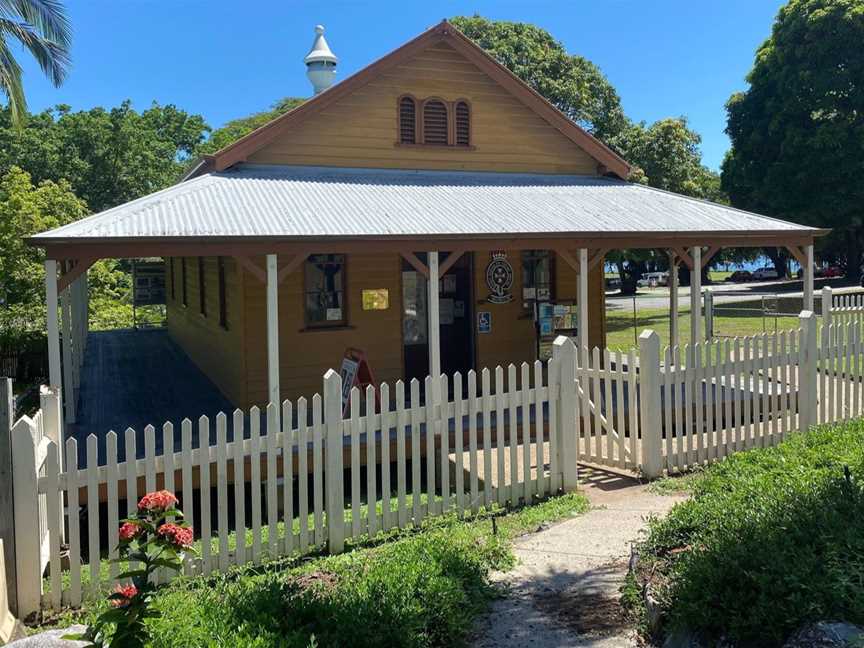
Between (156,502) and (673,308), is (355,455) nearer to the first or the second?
(156,502)

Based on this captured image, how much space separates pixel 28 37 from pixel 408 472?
51.4 ft

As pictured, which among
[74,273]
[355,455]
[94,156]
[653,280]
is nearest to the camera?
[355,455]

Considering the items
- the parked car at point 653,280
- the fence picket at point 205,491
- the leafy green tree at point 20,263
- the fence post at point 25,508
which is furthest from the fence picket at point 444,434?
the parked car at point 653,280

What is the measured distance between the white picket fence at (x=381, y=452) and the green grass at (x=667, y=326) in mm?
11008

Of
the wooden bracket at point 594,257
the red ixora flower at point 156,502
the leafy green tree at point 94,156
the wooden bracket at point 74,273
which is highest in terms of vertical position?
the leafy green tree at point 94,156

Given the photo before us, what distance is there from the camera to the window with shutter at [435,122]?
14884 millimetres

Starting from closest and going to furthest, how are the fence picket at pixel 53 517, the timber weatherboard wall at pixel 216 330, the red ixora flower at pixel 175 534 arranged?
the red ixora flower at pixel 175 534
the fence picket at pixel 53 517
the timber weatherboard wall at pixel 216 330

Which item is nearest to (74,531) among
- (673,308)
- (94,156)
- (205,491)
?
(205,491)

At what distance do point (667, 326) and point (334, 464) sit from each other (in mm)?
22868

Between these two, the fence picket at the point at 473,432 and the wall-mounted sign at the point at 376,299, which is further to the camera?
the wall-mounted sign at the point at 376,299

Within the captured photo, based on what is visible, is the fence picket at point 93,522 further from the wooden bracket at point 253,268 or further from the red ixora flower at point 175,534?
the wooden bracket at point 253,268

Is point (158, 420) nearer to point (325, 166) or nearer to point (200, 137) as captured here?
point (325, 166)

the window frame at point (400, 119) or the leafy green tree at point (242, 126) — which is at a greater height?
the leafy green tree at point (242, 126)

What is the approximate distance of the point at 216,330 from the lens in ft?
47.4
